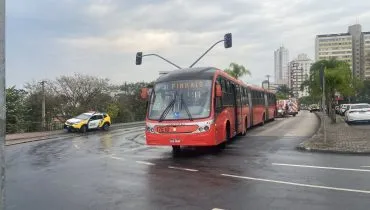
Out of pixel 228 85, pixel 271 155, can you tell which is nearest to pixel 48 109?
pixel 228 85

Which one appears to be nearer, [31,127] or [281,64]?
[31,127]

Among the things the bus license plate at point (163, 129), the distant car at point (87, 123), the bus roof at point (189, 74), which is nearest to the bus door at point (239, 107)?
the bus roof at point (189, 74)

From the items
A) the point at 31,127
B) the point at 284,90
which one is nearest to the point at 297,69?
the point at 284,90

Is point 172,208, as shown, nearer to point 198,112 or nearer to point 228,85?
point 198,112

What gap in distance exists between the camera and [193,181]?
32.7 feet

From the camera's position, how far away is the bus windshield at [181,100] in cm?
1487

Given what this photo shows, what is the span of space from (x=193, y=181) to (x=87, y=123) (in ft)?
86.2

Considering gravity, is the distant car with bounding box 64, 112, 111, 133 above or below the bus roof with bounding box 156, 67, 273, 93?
below

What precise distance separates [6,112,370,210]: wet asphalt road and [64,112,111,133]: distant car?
18832 millimetres

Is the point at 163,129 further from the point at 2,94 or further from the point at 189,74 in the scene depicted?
the point at 2,94

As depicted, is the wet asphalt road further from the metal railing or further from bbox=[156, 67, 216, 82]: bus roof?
the metal railing

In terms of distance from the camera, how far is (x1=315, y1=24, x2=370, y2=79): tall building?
78.3 metres

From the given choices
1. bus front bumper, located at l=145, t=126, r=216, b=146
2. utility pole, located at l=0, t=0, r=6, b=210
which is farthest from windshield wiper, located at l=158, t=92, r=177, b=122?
utility pole, located at l=0, t=0, r=6, b=210

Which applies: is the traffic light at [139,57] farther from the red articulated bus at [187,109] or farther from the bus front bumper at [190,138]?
the bus front bumper at [190,138]
